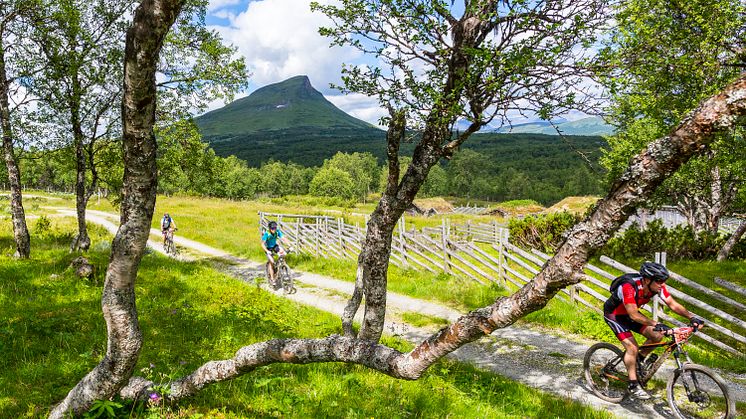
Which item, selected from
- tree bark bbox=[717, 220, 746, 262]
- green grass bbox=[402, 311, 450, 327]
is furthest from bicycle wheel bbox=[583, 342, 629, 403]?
tree bark bbox=[717, 220, 746, 262]

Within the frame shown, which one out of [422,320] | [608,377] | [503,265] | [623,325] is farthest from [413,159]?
[503,265]

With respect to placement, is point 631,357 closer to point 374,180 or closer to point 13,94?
point 13,94

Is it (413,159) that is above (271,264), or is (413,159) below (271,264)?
above

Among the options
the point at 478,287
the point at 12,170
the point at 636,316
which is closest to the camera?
the point at 636,316

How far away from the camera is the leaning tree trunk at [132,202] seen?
10.00 feet

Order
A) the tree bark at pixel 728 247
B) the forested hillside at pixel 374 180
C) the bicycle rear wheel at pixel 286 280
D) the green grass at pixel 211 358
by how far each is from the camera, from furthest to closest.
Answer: the forested hillside at pixel 374 180 → the tree bark at pixel 728 247 → the bicycle rear wheel at pixel 286 280 → the green grass at pixel 211 358

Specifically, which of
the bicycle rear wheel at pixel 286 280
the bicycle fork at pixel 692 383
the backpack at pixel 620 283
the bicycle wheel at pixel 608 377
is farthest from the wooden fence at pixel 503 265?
the bicycle rear wheel at pixel 286 280

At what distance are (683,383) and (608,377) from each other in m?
A: 1.02

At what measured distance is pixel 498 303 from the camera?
9.09ft

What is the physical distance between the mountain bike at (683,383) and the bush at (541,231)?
1551 cm

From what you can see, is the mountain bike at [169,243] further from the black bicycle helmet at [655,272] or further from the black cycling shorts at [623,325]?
the black bicycle helmet at [655,272]

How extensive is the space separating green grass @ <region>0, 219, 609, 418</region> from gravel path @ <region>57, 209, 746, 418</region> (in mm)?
710

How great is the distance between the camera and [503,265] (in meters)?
13.4

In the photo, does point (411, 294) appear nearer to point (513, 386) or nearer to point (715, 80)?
point (513, 386)
